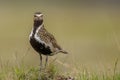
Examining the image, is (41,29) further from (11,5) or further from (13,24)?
(11,5)

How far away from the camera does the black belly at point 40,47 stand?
8.91 meters

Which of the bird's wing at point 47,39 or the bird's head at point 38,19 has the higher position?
the bird's head at point 38,19

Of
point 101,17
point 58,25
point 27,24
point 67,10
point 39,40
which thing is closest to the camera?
point 39,40

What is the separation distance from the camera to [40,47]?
29.3 ft

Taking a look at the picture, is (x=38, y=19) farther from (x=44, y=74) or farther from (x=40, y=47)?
(x=44, y=74)

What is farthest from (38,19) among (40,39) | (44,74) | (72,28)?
(72,28)

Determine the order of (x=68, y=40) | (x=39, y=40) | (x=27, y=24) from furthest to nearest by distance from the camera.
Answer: (x=27, y=24) → (x=68, y=40) → (x=39, y=40)

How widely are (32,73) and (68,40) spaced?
15.1 meters

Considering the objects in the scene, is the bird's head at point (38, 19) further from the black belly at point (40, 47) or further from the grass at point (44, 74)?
the grass at point (44, 74)

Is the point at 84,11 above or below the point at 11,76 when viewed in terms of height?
below

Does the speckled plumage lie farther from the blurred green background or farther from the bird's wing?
the blurred green background

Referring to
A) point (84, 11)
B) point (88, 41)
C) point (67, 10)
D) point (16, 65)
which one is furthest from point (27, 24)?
point (16, 65)

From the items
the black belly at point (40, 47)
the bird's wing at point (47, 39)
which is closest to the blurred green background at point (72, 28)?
the bird's wing at point (47, 39)

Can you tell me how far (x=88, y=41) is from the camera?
83.8 ft
